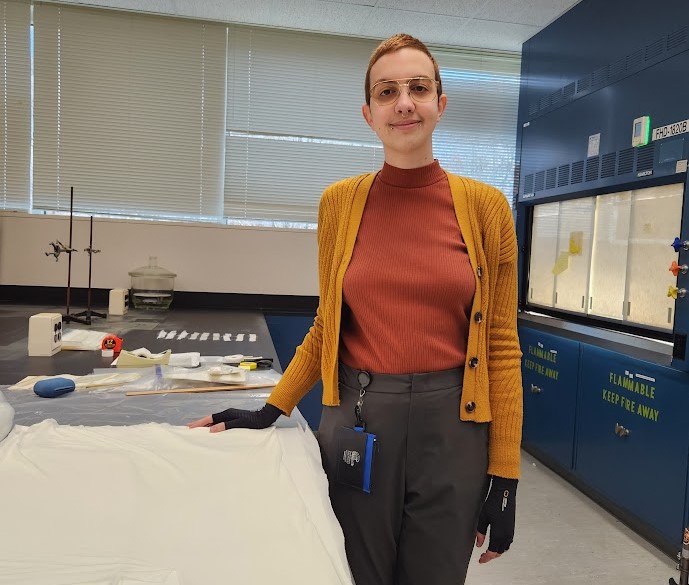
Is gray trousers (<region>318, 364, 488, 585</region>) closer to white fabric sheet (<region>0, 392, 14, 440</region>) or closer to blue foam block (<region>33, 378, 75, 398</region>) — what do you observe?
white fabric sheet (<region>0, 392, 14, 440</region>)

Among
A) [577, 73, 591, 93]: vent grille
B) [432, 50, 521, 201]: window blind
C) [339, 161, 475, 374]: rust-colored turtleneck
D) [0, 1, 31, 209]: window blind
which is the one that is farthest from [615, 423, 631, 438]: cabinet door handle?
[0, 1, 31, 209]: window blind

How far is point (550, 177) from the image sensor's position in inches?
131

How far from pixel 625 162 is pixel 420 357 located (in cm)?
211

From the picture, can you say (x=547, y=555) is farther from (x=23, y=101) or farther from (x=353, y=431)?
(x=23, y=101)

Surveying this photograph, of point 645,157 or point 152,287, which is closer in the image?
point 645,157

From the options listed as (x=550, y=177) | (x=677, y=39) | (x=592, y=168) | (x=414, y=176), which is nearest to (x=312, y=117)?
(x=550, y=177)

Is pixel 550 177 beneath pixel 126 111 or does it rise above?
beneath

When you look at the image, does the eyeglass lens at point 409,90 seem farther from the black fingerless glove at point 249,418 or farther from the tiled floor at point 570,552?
the tiled floor at point 570,552

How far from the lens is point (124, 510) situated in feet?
2.67

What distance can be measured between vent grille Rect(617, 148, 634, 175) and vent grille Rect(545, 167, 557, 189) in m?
0.58

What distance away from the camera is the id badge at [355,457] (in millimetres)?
1020

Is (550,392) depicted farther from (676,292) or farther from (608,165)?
(608,165)

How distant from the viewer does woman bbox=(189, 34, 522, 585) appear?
102 cm

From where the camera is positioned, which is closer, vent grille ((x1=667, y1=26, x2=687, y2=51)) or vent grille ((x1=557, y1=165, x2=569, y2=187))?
vent grille ((x1=667, y1=26, x2=687, y2=51))
